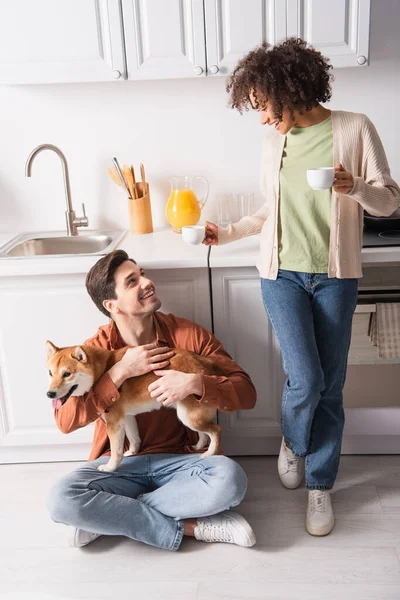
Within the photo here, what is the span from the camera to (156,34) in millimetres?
2248

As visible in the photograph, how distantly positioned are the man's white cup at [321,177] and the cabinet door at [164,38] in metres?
0.83

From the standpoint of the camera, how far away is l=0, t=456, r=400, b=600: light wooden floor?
5.96 feet

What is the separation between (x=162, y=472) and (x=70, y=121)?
1473 mm

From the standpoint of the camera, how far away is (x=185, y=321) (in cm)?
215

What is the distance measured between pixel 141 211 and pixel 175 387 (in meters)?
0.93

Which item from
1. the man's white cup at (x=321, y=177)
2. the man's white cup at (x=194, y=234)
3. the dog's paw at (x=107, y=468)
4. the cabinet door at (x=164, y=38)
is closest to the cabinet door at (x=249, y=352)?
the man's white cup at (x=194, y=234)

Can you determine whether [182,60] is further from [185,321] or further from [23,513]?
[23,513]

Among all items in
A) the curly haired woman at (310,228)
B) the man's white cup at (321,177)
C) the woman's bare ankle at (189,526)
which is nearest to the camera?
the man's white cup at (321,177)

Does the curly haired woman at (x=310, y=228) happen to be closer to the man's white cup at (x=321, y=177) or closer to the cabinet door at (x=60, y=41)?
the man's white cup at (x=321, y=177)

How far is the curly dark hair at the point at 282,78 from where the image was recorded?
173 centimetres

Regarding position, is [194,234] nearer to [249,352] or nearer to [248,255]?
[248,255]

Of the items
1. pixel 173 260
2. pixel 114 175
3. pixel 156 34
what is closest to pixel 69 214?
pixel 114 175

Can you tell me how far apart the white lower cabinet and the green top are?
418mm

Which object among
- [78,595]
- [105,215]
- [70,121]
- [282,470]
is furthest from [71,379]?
[70,121]
